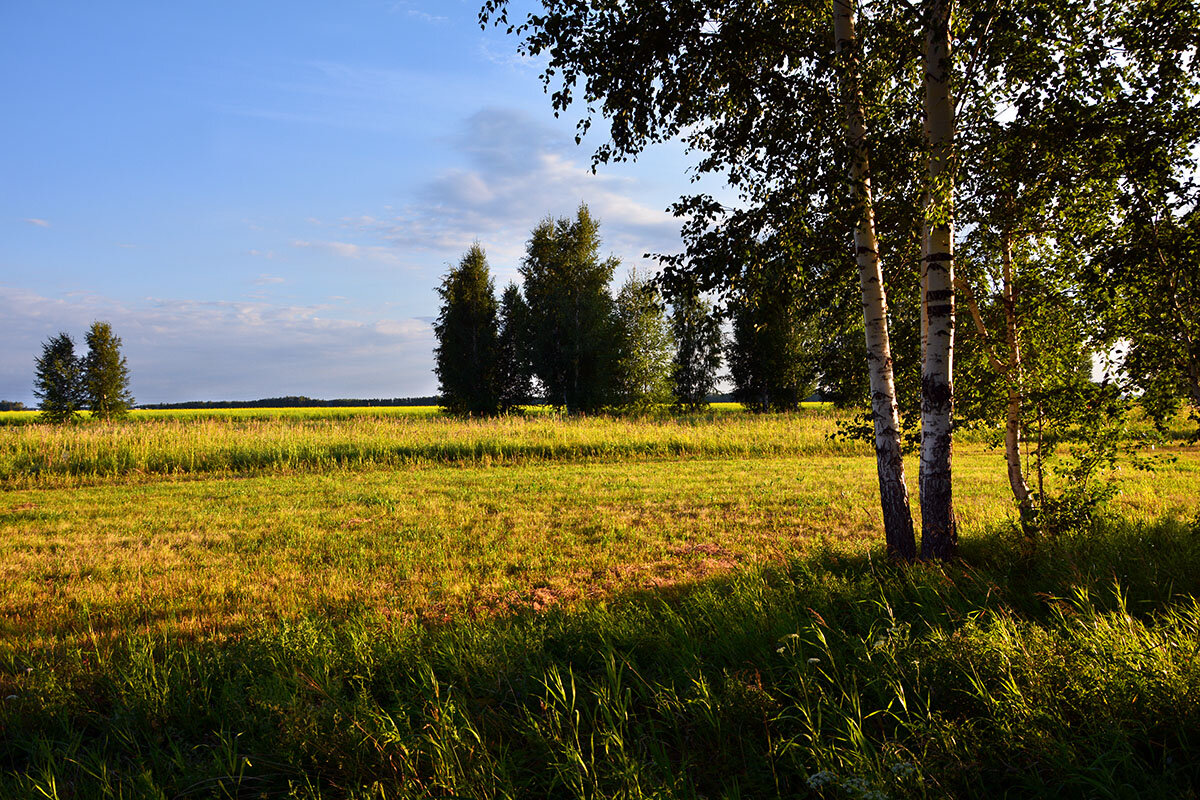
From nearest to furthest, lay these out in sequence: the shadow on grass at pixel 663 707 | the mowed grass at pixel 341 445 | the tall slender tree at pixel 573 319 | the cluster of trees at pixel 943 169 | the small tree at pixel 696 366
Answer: the shadow on grass at pixel 663 707
the cluster of trees at pixel 943 169
the mowed grass at pixel 341 445
the tall slender tree at pixel 573 319
the small tree at pixel 696 366

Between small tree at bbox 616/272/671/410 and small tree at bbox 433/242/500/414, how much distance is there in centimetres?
1073

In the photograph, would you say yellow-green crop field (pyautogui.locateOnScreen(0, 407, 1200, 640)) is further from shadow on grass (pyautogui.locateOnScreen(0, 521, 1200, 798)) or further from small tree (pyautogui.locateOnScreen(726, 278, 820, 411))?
small tree (pyautogui.locateOnScreen(726, 278, 820, 411))

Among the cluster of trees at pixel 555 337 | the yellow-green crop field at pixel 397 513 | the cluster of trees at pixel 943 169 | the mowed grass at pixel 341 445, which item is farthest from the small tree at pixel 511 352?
the cluster of trees at pixel 943 169

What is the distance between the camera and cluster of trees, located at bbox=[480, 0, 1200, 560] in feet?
19.0

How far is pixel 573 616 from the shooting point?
521 centimetres

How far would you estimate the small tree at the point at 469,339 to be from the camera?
44.1m

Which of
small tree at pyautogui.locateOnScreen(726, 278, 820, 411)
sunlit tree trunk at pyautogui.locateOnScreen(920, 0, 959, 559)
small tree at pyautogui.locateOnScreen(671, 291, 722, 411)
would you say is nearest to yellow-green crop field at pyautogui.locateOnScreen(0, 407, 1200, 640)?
sunlit tree trunk at pyautogui.locateOnScreen(920, 0, 959, 559)

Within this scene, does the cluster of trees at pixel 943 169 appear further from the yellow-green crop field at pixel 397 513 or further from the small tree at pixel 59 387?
the small tree at pixel 59 387

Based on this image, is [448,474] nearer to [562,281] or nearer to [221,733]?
[221,733]

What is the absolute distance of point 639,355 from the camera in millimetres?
39656

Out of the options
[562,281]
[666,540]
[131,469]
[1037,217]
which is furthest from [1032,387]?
[562,281]

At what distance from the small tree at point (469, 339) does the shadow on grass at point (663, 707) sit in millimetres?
39780

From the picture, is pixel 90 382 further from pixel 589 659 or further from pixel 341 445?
pixel 589 659

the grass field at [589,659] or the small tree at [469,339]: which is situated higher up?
the small tree at [469,339]
